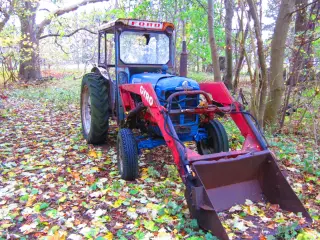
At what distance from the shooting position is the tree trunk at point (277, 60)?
595cm

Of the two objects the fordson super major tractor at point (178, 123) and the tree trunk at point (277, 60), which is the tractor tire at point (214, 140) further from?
the tree trunk at point (277, 60)

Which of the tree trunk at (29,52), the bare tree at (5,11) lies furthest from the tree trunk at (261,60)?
the tree trunk at (29,52)

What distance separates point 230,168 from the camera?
11.6 feet

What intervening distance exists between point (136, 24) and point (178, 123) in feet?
6.50

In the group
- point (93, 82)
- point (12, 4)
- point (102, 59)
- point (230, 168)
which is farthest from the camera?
point (12, 4)

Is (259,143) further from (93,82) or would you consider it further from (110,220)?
(93,82)

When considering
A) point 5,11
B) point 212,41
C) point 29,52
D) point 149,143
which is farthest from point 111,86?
point 29,52

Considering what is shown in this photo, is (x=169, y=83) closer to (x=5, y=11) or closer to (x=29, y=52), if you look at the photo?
(x=5, y=11)

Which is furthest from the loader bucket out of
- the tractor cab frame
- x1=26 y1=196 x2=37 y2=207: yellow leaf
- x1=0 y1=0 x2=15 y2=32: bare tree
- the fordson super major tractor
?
x1=0 y1=0 x2=15 y2=32: bare tree

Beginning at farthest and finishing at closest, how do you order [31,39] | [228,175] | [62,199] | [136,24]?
[31,39] < [136,24] < [62,199] < [228,175]

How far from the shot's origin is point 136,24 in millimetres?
5301

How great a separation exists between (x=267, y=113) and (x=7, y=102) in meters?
8.58

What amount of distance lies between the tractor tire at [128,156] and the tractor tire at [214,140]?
124 centimetres

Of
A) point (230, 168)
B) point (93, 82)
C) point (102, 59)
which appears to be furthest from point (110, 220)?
point (102, 59)
